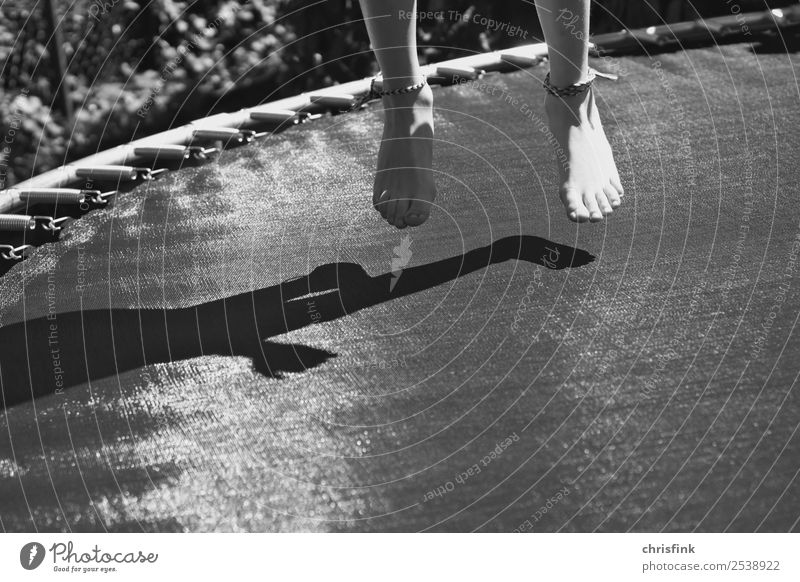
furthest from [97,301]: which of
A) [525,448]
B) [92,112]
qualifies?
[92,112]

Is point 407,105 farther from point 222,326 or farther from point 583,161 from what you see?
point 222,326

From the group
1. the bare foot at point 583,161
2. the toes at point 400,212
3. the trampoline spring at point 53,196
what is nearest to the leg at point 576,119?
the bare foot at point 583,161

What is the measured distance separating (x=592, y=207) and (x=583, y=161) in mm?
115

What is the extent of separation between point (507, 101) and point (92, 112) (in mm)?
1091

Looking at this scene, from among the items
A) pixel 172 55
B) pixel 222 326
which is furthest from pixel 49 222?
pixel 172 55

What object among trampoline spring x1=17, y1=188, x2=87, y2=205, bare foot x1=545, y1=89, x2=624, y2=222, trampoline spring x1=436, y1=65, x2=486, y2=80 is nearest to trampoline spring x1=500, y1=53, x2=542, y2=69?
trampoline spring x1=436, y1=65, x2=486, y2=80

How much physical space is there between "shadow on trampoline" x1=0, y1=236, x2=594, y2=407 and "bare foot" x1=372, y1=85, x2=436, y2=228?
0.18 metres

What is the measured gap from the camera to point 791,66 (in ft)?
7.59

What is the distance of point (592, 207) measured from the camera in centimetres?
167

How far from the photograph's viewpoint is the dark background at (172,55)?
101 inches

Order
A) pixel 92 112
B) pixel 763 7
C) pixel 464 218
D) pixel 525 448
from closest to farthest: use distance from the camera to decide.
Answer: pixel 525 448, pixel 464 218, pixel 92 112, pixel 763 7

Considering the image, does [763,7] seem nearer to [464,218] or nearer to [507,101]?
[507,101]

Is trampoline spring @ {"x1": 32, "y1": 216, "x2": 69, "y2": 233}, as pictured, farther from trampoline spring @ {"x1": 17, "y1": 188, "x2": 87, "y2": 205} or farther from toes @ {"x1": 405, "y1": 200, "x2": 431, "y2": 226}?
toes @ {"x1": 405, "y1": 200, "x2": 431, "y2": 226}

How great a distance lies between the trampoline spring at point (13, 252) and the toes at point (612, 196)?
97cm
